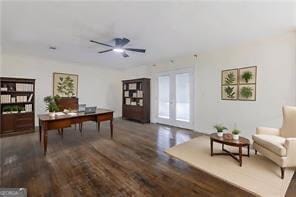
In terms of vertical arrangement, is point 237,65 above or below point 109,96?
above

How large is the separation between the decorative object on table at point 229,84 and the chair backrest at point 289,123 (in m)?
1.39

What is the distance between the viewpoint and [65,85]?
652 cm

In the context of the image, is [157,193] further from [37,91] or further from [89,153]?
[37,91]

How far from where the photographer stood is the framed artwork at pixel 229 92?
177 inches

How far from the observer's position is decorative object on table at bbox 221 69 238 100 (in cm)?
450

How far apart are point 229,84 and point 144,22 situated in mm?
2991

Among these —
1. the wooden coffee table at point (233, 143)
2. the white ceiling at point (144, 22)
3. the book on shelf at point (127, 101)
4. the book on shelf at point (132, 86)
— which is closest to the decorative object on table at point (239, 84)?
the white ceiling at point (144, 22)

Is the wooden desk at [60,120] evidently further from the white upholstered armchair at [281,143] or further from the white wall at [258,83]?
the white upholstered armchair at [281,143]

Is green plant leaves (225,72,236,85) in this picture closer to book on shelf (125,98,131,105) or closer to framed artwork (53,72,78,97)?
book on shelf (125,98,131,105)

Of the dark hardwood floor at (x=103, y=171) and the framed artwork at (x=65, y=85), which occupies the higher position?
the framed artwork at (x=65, y=85)

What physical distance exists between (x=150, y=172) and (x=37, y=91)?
529 centimetres

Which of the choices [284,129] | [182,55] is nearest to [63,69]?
[182,55]

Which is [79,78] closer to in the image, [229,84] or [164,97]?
[164,97]

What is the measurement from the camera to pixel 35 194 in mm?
2002
